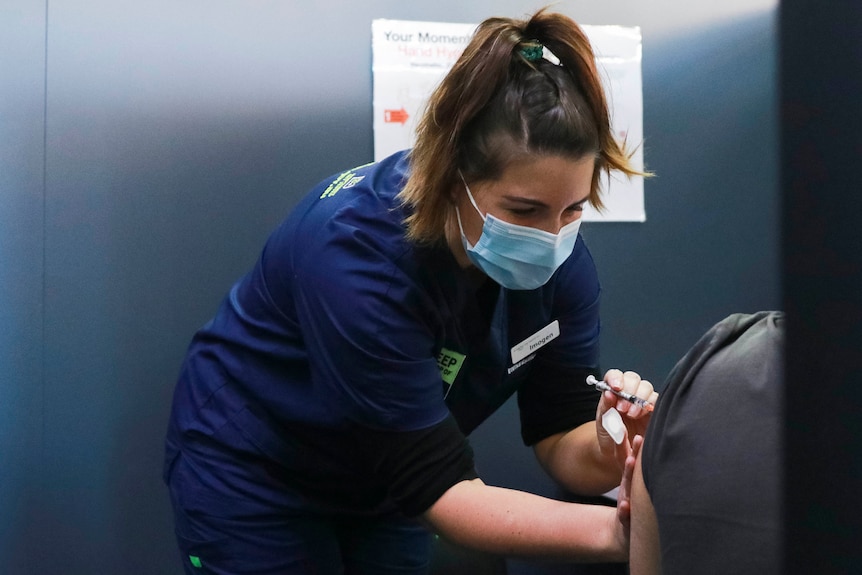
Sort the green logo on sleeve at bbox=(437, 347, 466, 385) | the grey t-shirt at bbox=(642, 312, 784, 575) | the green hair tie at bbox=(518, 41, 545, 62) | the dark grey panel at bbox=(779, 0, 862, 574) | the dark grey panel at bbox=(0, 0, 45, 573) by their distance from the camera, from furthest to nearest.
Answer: the dark grey panel at bbox=(0, 0, 45, 573) → the green logo on sleeve at bbox=(437, 347, 466, 385) → the green hair tie at bbox=(518, 41, 545, 62) → the grey t-shirt at bbox=(642, 312, 784, 575) → the dark grey panel at bbox=(779, 0, 862, 574)

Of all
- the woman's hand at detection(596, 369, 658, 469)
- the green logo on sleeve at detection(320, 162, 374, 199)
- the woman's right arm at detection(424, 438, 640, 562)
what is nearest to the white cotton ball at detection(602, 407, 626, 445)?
the woman's hand at detection(596, 369, 658, 469)

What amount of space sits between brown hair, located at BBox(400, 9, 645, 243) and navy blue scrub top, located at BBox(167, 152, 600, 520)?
58 millimetres

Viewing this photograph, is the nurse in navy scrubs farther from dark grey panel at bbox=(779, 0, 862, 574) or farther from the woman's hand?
dark grey panel at bbox=(779, 0, 862, 574)

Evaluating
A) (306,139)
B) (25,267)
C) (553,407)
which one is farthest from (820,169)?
(25,267)

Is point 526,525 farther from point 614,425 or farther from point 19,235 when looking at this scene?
point 19,235

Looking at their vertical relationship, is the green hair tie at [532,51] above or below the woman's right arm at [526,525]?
above

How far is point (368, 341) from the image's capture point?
3.36ft

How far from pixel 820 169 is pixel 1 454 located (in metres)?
1.86

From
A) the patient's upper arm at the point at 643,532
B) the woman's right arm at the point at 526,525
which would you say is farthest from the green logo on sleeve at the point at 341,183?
the patient's upper arm at the point at 643,532

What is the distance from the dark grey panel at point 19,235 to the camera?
5.81 feet

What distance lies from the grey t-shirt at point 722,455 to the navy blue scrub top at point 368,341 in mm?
446

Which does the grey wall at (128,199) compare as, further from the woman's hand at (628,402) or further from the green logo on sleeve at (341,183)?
the woman's hand at (628,402)

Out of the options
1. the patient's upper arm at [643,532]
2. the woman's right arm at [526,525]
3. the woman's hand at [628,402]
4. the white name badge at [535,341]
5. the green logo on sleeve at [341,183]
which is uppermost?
the green logo on sleeve at [341,183]

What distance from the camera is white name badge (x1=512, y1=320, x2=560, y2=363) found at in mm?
1271
